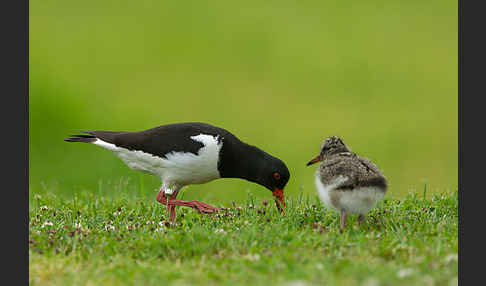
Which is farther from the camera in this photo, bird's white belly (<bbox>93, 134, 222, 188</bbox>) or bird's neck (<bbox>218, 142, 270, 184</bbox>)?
bird's neck (<bbox>218, 142, 270, 184</bbox>)

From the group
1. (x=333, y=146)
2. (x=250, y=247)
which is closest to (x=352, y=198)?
(x=333, y=146)

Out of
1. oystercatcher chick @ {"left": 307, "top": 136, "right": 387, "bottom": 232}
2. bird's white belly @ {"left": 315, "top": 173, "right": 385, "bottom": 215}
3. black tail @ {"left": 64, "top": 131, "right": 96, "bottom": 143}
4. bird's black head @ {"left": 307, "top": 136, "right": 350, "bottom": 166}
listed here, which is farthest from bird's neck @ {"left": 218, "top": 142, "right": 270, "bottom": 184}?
black tail @ {"left": 64, "top": 131, "right": 96, "bottom": 143}

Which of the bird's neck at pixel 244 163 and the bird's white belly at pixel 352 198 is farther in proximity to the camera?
the bird's neck at pixel 244 163

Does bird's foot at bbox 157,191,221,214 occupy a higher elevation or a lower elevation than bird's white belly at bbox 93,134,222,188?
lower

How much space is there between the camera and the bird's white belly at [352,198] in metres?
6.77

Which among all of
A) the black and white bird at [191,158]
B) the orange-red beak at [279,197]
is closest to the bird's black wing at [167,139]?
the black and white bird at [191,158]

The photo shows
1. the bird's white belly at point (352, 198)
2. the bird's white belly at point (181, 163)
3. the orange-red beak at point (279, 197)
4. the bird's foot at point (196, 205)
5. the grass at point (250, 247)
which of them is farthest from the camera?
the orange-red beak at point (279, 197)

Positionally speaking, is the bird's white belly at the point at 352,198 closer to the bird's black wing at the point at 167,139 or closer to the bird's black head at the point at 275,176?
the bird's black head at the point at 275,176

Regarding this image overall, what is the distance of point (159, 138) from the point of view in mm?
8320

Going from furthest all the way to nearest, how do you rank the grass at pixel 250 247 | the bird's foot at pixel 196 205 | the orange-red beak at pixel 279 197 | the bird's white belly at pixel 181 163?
the orange-red beak at pixel 279 197 < the bird's white belly at pixel 181 163 < the bird's foot at pixel 196 205 < the grass at pixel 250 247

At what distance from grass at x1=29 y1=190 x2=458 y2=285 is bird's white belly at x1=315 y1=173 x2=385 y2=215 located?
0.27 m

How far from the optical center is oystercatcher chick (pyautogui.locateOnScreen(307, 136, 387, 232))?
6777mm

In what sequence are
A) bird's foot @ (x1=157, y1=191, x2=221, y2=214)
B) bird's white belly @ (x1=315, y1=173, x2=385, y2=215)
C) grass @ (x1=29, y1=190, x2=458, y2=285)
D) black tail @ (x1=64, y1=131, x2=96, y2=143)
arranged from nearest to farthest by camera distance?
grass @ (x1=29, y1=190, x2=458, y2=285), bird's white belly @ (x1=315, y1=173, x2=385, y2=215), bird's foot @ (x1=157, y1=191, x2=221, y2=214), black tail @ (x1=64, y1=131, x2=96, y2=143)

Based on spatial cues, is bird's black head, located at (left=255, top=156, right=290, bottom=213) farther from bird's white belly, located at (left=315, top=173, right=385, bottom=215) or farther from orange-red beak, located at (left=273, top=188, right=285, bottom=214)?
bird's white belly, located at (left=315, top=173, right=385, bottom=215)
